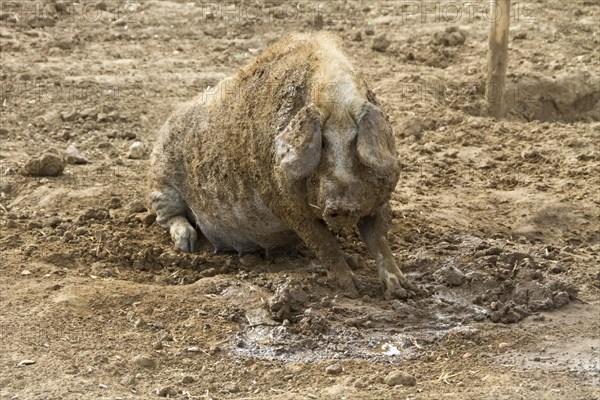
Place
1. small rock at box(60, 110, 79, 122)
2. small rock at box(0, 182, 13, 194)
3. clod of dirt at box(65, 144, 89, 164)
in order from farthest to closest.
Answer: small rock at box(60, 110, 79, 122) → clod of dirt at box(65, 144, 89, 164) → small rock at box(0, 182, 13, 194)

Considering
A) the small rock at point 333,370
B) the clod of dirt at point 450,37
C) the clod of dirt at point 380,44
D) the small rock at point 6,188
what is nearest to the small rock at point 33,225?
the small rock at point 6,188

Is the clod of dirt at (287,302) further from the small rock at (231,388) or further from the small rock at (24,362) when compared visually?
the small rock at (24,362)

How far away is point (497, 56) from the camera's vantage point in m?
11.2

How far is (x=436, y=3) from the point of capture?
1422cm

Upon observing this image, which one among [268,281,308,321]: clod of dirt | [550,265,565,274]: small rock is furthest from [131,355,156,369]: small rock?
[550,265,565,274]: small rock

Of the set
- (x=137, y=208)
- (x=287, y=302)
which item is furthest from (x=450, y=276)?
(x=137, y=208)

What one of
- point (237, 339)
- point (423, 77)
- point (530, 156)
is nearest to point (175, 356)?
point (237, 339)

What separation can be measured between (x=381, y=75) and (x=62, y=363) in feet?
21.6

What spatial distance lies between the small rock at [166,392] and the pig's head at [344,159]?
142 centimetres

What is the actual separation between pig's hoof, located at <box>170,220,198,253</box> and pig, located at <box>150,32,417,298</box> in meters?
0.01

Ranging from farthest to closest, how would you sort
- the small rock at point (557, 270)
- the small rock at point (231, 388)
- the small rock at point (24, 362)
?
the small rock at point (557, 270) < the small rock at point (24, 362) < the small rock at point (231, 388)

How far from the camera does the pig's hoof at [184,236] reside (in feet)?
28.3

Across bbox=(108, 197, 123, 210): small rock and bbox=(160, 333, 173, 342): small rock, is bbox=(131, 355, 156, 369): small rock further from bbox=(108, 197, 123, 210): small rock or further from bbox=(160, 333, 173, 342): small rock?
bbox=(108, 197, 123, 210): small rock

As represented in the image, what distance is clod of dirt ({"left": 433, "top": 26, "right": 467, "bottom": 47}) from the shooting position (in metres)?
12.9
